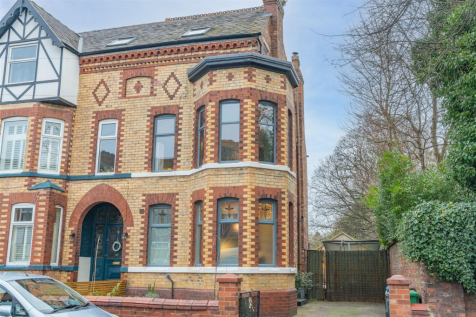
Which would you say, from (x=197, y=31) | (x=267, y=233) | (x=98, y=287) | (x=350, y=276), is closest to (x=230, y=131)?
(x=267, y=233)

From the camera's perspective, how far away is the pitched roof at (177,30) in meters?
16.2

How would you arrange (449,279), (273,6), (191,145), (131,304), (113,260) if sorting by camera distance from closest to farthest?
(449,279) < (131,304) < (191,145) < (113,260) < (273,6)

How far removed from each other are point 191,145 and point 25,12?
851 cm

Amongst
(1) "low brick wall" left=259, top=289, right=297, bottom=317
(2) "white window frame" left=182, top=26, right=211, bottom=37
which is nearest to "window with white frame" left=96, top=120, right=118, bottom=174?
(2) "white window frame" left=182, top=26, right=211, bottom=37

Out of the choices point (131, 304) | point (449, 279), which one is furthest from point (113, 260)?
point (449, 279)

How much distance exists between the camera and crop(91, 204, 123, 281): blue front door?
635 inches

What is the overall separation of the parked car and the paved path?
7.82 meters

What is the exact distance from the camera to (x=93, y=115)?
53.9ft

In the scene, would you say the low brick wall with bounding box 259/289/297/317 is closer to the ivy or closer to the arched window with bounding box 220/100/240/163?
the arched window with bounding box 220/100/240/163

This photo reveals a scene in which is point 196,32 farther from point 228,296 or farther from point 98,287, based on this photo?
point 228,296

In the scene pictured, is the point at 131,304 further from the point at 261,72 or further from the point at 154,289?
the point at 261,72

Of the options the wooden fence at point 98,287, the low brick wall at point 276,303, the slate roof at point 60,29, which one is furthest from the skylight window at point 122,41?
the low brick wall at point 276,303

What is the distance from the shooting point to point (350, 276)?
1838cm

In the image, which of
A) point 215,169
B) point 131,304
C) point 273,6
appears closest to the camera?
point 131,304
